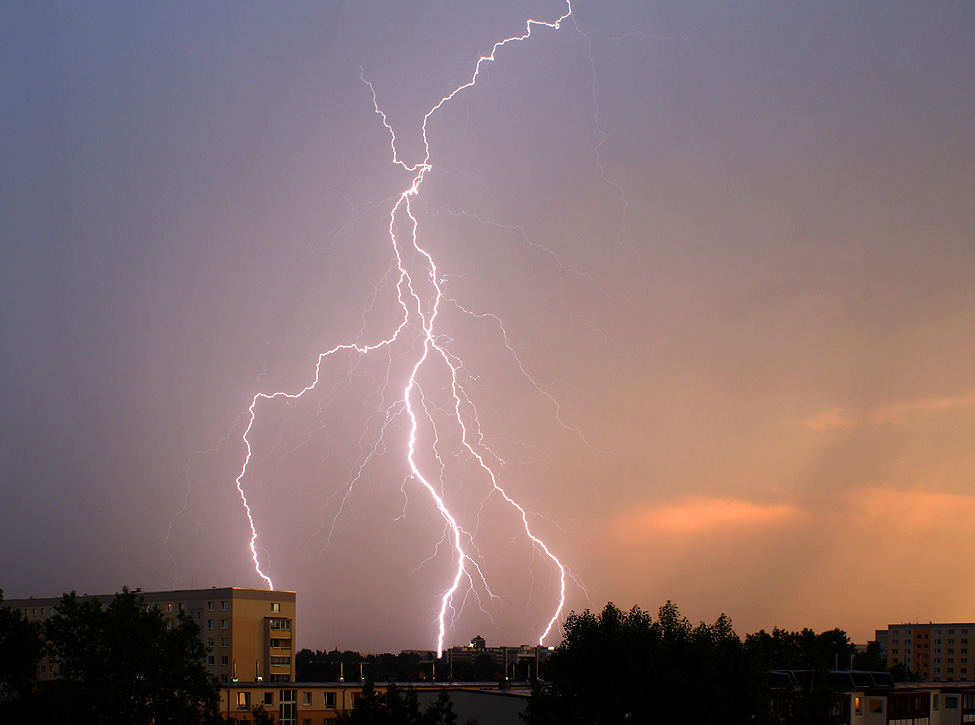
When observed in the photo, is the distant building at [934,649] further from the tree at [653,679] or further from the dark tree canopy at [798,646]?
the tree at [653,679]

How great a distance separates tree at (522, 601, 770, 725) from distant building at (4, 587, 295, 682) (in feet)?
111

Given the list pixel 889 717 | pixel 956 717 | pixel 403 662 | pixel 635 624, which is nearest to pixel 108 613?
pixel 635 624

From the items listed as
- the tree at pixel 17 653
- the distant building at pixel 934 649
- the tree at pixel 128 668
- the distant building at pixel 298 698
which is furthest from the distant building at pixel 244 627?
the distant building at pixel 934 649

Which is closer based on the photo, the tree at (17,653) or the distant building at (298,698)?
the tree at (17,653)

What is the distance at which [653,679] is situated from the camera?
2278cm

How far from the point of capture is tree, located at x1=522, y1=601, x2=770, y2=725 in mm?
22547

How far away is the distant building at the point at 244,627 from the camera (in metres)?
54.3

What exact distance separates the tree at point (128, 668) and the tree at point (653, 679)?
9025 mm

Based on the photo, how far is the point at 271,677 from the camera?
5478cm

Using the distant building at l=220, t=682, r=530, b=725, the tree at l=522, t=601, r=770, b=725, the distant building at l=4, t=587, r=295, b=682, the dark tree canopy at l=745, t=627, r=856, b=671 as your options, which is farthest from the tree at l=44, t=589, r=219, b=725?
the dark tree canopy at l=745, t=627, r=856, b=671

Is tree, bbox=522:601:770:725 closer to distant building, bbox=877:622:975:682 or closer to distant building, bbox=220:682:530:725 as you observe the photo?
distant building, bbox=220:682:530:725

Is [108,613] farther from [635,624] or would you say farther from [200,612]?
[200,612]

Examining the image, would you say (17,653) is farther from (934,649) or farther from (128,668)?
(934,649)

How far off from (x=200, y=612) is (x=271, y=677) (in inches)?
224
